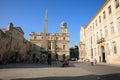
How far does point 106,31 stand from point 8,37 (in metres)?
28.0

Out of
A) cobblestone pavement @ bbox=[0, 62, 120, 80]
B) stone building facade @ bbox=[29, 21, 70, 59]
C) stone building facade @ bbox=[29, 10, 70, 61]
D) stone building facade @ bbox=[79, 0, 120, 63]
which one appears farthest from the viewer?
stone building facade @ bbox=[29, 21, 70, 59]

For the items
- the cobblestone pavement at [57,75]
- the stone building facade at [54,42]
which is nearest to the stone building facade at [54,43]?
the stone building facade at [54,42]

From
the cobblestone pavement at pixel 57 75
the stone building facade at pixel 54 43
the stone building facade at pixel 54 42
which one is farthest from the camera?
the stone building facade at pixel 54 42

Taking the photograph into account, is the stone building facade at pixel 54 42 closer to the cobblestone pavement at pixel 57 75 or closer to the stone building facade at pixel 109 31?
the stone building facade at pixel 109 31

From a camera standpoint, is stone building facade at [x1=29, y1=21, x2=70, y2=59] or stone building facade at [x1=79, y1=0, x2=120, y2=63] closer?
stone building facade at [x1=79, y1=0, x2=120, y2=63]

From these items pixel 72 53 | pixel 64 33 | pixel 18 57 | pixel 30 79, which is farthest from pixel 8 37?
pixel 72 53

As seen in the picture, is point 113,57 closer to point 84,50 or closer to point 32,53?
point 84,50

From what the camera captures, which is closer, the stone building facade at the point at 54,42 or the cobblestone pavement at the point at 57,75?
the cobblestone pavement at the point at 57,75

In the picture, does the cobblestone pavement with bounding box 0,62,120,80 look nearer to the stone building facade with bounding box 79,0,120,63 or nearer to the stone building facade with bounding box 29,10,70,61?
the stone building facade with bounding box 79,0,120,63

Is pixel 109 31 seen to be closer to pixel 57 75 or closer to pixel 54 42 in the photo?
pixel 57 75

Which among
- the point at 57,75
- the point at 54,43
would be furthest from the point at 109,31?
the point at 54,43

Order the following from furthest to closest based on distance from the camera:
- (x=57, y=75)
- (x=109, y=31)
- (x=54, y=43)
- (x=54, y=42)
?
(x=54, y=42), (x=54, y=43), (x=109, y=31), (x=57, y=75)

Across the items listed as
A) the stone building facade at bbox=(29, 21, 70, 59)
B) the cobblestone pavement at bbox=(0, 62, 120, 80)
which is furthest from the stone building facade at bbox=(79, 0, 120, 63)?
the stone building facade at bbox=(29, 21, 70, 59)

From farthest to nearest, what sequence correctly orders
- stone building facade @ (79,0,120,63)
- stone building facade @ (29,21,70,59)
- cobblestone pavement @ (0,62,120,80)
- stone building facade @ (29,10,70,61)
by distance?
stone building facade @ (29,21,70,59), stone building facade @ (29,10,70,61), stone building facade @ (79,0,120,63), cobblestone pavement @ (0,62,120,80)
